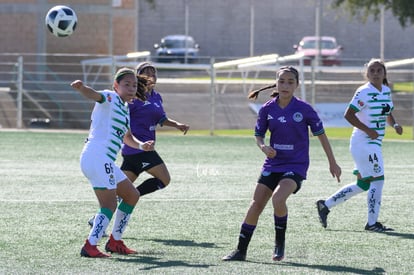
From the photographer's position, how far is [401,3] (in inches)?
1400

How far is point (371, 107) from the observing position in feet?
34.4

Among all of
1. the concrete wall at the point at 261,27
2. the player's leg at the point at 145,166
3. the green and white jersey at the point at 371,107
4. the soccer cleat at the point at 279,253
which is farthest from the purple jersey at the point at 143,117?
the concrete wall at the point at 261,27

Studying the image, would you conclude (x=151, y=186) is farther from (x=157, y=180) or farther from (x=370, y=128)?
(x=370, y=128)

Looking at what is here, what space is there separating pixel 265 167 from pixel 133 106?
1927 millimetres

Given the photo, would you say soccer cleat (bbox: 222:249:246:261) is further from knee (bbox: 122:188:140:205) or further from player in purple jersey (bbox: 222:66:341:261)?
knee (bbox: 122:188:140:205)

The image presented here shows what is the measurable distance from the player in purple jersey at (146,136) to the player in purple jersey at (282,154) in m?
1.65

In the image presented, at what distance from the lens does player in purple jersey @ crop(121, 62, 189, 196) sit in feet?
32.8

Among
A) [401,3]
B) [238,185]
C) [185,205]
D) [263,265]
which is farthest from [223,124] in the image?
[263,265]

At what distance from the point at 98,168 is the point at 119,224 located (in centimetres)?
72

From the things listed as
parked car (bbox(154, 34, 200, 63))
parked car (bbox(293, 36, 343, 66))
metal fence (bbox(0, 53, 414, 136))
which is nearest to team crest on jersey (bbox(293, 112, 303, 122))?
metal fence (bbox(0, 53, 414, 136))

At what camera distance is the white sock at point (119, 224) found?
29.0 feet

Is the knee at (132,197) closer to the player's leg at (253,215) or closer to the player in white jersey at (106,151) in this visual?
the player in white jersey at (106,151)

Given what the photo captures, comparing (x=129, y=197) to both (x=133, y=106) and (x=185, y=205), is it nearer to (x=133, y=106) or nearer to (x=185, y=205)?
(x=133, y=106)

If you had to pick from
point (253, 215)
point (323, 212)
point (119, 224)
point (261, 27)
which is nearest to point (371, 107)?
point (323, 212)
